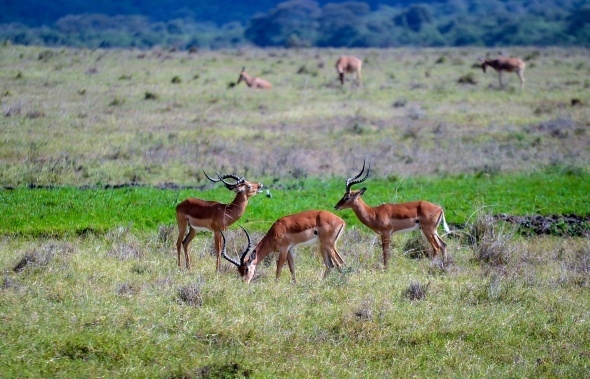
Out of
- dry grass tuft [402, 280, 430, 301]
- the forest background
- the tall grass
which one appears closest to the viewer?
the tall grass

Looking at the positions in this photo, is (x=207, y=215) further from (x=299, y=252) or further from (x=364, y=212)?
(x=364, y=212)

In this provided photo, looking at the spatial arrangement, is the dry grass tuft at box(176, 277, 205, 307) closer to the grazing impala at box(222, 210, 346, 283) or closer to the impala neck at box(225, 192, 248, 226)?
the grazing impala at box(222, 210, 346, 283)

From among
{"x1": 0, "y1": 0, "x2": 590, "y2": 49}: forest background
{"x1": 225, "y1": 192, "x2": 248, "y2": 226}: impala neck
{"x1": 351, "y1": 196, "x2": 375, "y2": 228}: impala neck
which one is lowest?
{"x1": 0, "y1": 0, "x2": 590, "y2": 49}: forest background

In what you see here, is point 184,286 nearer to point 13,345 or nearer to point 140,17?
point 13,345

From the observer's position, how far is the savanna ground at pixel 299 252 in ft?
31.0

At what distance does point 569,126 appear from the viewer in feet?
86.7

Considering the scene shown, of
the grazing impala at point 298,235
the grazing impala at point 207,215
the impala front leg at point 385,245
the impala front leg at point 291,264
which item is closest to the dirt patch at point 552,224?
the impala front leg at point 385,245

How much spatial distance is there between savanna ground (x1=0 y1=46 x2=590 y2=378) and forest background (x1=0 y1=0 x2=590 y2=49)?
4001cm

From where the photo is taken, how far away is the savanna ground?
9.44 m

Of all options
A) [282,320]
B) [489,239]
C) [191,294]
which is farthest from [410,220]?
[191,294]

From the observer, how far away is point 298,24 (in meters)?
110

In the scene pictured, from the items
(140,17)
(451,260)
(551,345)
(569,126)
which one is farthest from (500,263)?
(140,17)

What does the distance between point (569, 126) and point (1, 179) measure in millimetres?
16126

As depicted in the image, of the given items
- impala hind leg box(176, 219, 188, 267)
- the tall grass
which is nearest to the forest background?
impala hind leg box(176, 219, 188, 267)
